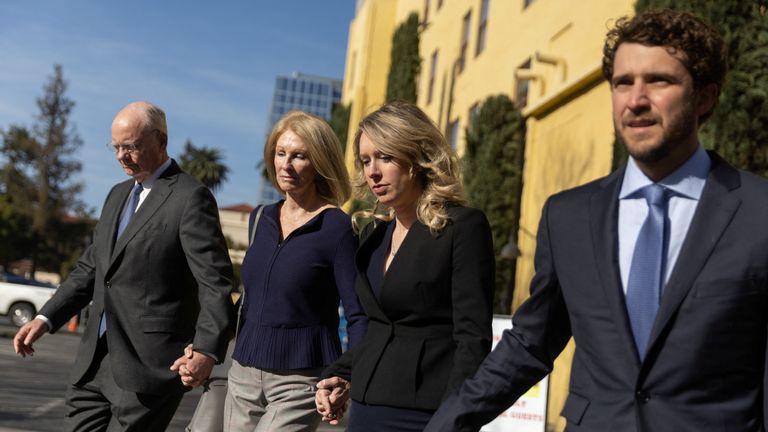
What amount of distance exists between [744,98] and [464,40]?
1665cm

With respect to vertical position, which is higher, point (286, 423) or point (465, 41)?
point (465, 41)

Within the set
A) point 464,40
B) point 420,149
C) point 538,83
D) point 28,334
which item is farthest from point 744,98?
point 464,40

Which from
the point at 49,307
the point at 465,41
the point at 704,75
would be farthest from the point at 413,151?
the point at 465,41

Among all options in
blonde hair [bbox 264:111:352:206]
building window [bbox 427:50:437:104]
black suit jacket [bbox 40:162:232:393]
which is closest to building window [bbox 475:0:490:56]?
building window [bbox 427:50:437:104]

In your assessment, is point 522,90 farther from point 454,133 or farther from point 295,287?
point 295,287

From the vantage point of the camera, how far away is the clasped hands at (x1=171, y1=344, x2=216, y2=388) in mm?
4367

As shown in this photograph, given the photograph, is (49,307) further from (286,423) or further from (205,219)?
(286,423)

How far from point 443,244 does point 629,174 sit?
1.16 metres

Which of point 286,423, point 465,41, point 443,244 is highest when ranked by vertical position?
point 465,41

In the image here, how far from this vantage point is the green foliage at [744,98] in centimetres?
1025

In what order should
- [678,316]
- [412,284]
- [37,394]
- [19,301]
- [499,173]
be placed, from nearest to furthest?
[678,316] < [412,284] < [37,394] < [499,173] < [19,301]

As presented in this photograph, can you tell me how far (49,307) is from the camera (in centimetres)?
512

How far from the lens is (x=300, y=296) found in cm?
438

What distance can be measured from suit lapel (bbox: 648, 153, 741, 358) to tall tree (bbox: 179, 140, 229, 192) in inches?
3754
